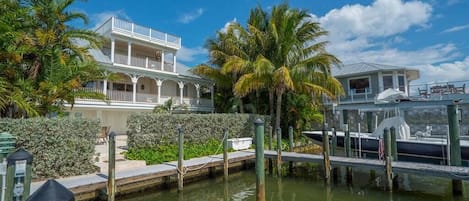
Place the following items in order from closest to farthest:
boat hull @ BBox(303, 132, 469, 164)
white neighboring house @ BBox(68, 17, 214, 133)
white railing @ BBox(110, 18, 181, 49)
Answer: boat hull @ BBox(303, 132, 469, 164)
white neighboring house @ BBox(68, 17, 214, 133)
white railing @ BBox(110, 18, 181, 49)

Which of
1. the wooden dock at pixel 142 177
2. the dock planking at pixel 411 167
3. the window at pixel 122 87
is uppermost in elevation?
the window at pixel 122 87

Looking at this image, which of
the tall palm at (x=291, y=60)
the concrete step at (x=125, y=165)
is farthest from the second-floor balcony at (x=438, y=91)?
the concrete step at (x=125, y=165)

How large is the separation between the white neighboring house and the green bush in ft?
27.7

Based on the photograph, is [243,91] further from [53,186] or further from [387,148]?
[53,186]

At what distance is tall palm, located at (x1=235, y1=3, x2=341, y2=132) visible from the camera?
1706 cm

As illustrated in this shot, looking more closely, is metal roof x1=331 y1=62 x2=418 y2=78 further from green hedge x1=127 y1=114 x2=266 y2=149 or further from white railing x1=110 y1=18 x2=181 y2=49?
white railing x1=110 y1=18 x2=181 y2=49

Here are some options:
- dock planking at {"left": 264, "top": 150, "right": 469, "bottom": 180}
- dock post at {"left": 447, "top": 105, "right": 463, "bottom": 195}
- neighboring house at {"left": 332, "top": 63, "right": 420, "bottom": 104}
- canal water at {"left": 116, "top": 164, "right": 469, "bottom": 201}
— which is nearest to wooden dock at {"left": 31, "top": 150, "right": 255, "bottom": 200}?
canal water at {"left": 116, "top": 164, "right": 469, "bottom": 201}

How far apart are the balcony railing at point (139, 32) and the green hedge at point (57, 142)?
1264cm

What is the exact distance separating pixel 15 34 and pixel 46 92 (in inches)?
79.2

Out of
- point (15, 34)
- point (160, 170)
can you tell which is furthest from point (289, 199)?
point (15, 34)

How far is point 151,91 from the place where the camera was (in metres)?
24.4

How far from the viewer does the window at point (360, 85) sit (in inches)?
989

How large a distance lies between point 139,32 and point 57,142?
48.7 feet

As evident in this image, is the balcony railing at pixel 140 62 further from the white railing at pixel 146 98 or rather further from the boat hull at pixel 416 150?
the boat hull at pixel 416 150
